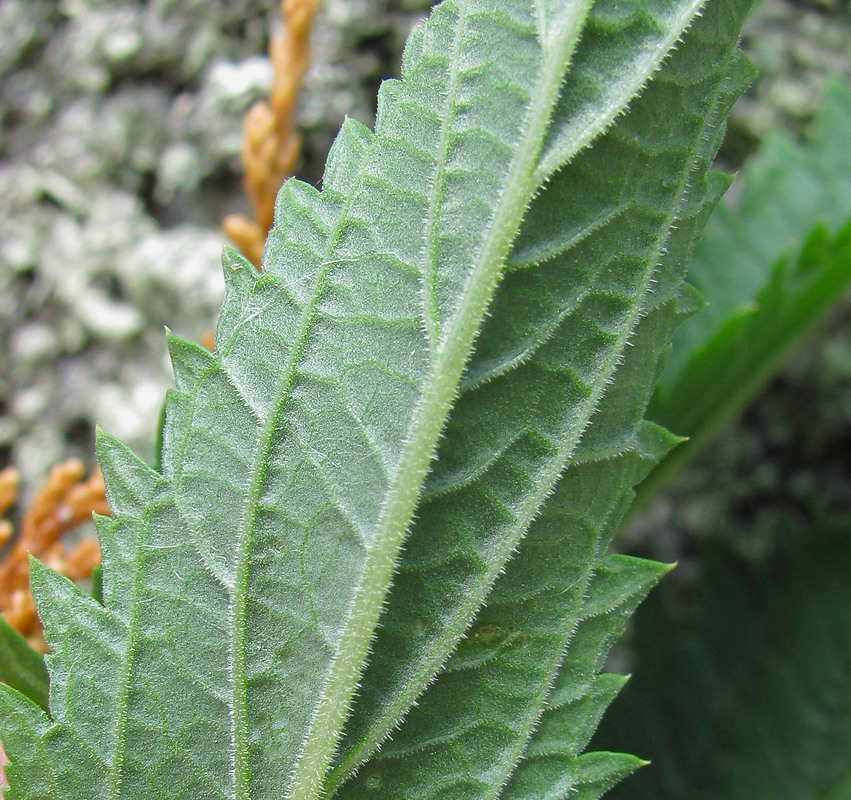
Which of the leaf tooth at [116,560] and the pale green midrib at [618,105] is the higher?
the pale green midrib at [618,105]

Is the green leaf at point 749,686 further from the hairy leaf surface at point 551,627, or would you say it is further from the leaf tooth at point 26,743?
the leaf tooth at point 26,743

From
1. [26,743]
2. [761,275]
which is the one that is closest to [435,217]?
[26,743]

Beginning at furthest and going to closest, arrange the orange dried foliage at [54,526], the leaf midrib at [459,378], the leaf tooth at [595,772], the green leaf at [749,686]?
1. the green leaf at [749,686]
2. the orange dried foliage at [54,526]
3. the leaf tooth at [595,772]
4. the leaf midrib at [459,378]

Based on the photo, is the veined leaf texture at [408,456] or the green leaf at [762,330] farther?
the green leaf at [762,330]

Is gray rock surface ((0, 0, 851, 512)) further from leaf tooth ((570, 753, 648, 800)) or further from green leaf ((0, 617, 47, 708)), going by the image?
leaf tooth ((570, 753, 648, 800))

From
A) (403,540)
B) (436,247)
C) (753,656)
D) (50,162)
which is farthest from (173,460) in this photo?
(753,656)

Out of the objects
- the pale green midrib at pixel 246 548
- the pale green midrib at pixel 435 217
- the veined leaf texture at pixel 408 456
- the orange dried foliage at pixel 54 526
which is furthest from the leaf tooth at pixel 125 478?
the orange dried foliage at pixel 54 526
